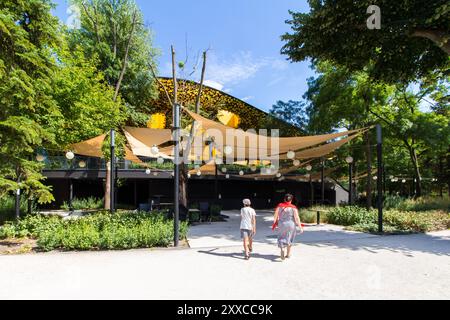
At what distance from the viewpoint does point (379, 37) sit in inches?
402

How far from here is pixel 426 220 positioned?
35.6ft

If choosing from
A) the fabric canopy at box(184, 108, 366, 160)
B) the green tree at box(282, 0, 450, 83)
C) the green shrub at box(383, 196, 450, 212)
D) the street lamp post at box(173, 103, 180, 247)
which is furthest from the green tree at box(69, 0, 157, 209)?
the green shrub at box(383, 196, 450, 212)

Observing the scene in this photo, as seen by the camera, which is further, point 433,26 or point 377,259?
point 433,26

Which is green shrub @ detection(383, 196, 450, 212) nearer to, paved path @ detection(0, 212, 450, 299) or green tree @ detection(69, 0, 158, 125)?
paved path @ detection(0, 212, 450, 299)

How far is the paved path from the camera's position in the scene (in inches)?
163

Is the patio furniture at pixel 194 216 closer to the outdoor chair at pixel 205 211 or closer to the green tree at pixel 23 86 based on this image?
the outdoor chair at pixel 205 211

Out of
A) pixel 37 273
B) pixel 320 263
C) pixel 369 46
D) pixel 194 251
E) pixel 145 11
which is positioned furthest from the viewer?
pixel 145 11

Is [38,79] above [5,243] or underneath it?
above

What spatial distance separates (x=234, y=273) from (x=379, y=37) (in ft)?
30.6

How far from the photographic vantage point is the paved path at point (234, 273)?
13.6 ft

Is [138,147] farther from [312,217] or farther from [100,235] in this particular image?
[312,217]
